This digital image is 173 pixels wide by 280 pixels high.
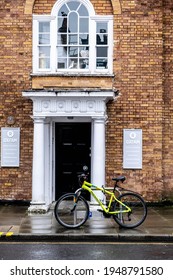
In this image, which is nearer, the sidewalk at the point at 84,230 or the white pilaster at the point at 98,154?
the sidewalk at the point at 84,230

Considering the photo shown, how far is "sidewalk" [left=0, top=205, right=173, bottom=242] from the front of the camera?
1034cm

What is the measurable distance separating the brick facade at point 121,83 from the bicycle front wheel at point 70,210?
3.56 metres

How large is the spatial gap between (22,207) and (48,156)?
1.56 meters

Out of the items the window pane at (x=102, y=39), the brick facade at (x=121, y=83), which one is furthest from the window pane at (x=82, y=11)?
the window pane at (x=102, y=39)

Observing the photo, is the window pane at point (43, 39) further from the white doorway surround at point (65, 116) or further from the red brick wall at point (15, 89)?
the white doorway surround at point (65, 116)

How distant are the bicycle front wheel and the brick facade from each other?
3565 millimetres

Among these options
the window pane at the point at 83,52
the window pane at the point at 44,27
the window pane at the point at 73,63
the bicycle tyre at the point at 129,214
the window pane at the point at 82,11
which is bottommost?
the bicycle tyre at the point at 129,214

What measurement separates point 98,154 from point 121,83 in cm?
226

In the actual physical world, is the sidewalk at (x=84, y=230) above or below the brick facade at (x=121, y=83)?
below

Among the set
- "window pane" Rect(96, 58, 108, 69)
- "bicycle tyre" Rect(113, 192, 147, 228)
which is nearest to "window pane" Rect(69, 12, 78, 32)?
"window pane" Rect(96, 58, 108, 69)

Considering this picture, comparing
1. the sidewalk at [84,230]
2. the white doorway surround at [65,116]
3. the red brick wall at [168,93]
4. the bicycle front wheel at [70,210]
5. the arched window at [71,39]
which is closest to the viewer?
the sidewalk at [84,230]

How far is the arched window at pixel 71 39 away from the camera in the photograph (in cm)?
1477

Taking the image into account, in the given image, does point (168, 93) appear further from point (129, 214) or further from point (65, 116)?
point (129, 214)

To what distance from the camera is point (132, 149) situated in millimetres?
14914
